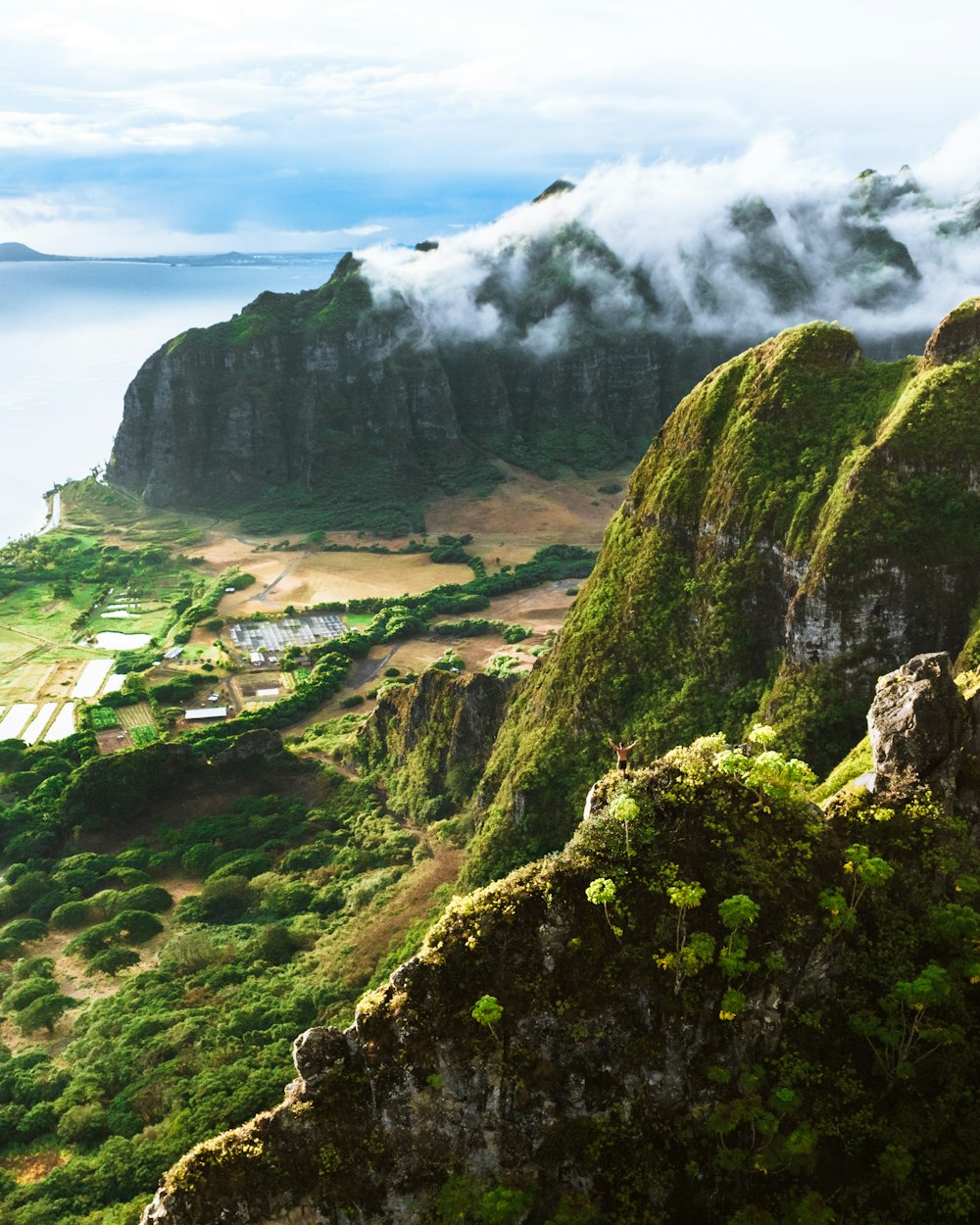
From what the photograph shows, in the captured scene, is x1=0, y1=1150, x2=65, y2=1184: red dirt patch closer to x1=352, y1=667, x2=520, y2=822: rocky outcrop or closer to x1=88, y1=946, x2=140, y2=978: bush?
x1=88, y1=946, x2=140, y2=978: bush

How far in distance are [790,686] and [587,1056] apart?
34.4 m

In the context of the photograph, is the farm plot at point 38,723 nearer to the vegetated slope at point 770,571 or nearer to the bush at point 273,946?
the bush at point 273,946

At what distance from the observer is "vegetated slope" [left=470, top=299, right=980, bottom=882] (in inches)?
2062

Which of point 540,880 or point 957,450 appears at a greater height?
point 957,450

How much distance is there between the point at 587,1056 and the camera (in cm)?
2383

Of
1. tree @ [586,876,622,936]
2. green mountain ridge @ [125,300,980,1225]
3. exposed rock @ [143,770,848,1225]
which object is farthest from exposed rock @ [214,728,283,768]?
tree @ [586,876,622,936]

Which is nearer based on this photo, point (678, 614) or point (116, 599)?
→ point (678, 614)

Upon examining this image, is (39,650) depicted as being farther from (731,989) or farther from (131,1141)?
(731,989)

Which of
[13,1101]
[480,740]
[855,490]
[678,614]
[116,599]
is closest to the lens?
[13,1101]

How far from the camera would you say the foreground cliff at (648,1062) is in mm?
22672

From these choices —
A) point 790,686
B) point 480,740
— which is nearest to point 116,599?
point 480,740

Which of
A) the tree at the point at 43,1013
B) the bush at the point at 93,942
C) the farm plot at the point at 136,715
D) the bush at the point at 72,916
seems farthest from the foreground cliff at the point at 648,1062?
the farm plot at the point at 136,715

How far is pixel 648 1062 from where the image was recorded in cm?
2362

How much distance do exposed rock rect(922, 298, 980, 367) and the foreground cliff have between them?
127 ft
